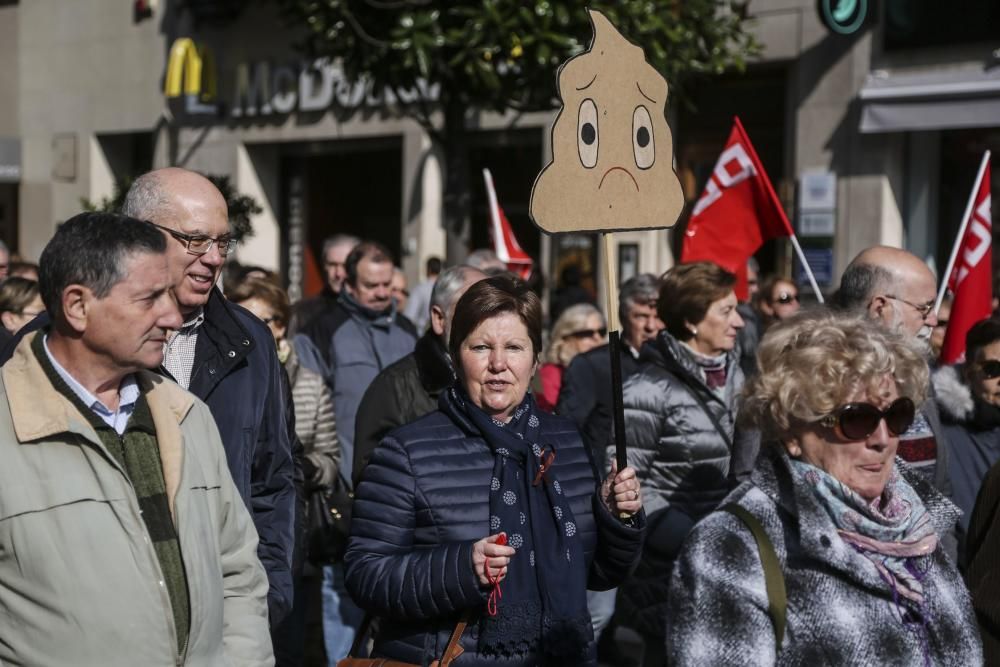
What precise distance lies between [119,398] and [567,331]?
5.12m

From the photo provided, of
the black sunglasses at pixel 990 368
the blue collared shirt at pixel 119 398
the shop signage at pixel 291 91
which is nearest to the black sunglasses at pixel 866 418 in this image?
the blue collared shirt at pixel 119 398

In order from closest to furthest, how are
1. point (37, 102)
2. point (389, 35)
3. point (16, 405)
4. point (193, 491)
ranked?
point (16, 405)
point (193, 491)
point (389, 35)
point (37, 102)

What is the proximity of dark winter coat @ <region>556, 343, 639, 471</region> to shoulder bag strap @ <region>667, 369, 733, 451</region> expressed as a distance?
1.06 meters

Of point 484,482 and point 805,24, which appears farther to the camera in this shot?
point 805,24

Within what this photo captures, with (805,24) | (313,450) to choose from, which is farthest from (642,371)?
(805,24)

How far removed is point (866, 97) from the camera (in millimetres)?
13281

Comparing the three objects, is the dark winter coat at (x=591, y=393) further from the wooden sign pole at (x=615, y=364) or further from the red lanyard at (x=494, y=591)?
the red lanyard at (x=494, y=591)

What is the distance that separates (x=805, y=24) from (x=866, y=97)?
4.27 ft

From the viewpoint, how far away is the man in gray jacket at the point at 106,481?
2.61 metres

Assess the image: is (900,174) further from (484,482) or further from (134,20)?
(134,20)

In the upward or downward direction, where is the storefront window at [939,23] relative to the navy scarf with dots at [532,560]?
upward

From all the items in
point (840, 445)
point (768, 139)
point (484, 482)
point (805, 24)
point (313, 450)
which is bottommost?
point (313, 450)

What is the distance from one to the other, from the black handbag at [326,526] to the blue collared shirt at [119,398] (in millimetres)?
2672

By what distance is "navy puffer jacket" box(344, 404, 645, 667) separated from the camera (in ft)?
11.0
